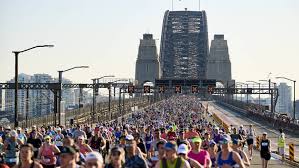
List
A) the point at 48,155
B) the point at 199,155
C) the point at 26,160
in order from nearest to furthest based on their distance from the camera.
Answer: the point at 26,160, the point at 199,155, the point at 48,155

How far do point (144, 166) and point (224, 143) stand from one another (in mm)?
2375

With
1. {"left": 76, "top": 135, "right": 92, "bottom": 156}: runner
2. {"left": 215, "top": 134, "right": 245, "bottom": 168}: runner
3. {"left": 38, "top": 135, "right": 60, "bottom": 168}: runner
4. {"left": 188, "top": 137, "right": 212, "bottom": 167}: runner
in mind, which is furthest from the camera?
{"left": 76, "top": 135, "right": 92, "bottom": 156}: runner

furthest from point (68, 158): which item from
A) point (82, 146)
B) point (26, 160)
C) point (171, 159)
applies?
point (82, 146)

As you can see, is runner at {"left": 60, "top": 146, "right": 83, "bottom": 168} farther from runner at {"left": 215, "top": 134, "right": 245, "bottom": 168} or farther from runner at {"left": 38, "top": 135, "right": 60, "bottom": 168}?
runner at {"left": 38, "top": 135, "right": 60, "bottom": 168}

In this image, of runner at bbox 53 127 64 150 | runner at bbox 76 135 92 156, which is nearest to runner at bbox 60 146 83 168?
runner at bbox 76 135 92 156

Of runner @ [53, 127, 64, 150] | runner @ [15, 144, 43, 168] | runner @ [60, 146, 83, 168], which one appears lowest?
runner @ [53, 127, 64, 150]

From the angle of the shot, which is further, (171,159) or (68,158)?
(171,159)

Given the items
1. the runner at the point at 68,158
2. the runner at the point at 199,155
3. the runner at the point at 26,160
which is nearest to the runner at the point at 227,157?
the runner at the point at 199,155

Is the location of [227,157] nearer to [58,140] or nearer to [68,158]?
[68,158]

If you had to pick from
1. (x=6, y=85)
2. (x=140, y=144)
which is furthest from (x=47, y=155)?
(x=6, y=85)

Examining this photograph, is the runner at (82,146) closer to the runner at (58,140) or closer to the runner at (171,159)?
the runner at (58,140)

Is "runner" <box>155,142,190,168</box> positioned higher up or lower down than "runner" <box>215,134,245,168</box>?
higher up

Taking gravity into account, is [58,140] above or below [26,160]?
below

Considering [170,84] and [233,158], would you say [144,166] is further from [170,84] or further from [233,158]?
[170,84]
